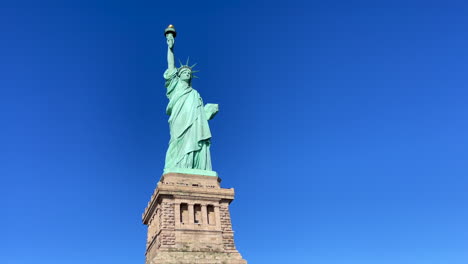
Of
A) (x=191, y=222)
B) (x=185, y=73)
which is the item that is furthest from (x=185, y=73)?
→ (x=191, y=222)

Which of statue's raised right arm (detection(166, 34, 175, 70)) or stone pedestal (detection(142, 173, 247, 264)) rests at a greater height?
statue's raised right arm (detection(166, 34, 175, 70))

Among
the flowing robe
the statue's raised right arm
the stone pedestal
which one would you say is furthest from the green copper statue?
the stone pedestal

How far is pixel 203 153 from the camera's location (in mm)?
32188

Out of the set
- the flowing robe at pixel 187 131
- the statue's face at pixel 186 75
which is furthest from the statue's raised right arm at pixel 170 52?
the flowing robe at pixel 187 131

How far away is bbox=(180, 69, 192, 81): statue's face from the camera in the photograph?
35469mm

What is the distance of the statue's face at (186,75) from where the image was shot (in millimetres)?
35469

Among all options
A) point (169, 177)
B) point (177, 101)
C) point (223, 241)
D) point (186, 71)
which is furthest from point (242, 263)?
point (186, 71)

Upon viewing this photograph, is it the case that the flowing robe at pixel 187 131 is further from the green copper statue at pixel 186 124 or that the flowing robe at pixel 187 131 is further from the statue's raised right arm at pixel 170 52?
the statue's raised right arm at pixel 170 52

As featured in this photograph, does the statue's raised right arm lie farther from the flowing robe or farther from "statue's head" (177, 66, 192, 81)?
the flowing robe

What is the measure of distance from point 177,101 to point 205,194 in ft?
28.0

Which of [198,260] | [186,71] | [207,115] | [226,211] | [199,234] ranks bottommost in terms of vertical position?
[198,260]

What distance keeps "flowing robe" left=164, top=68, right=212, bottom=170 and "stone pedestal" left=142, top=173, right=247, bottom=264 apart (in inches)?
69.5

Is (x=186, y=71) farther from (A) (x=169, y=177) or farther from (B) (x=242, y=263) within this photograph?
(B) (x=242, y=263)

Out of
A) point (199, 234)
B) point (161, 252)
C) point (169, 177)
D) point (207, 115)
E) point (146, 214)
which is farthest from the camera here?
point (207, 115)
